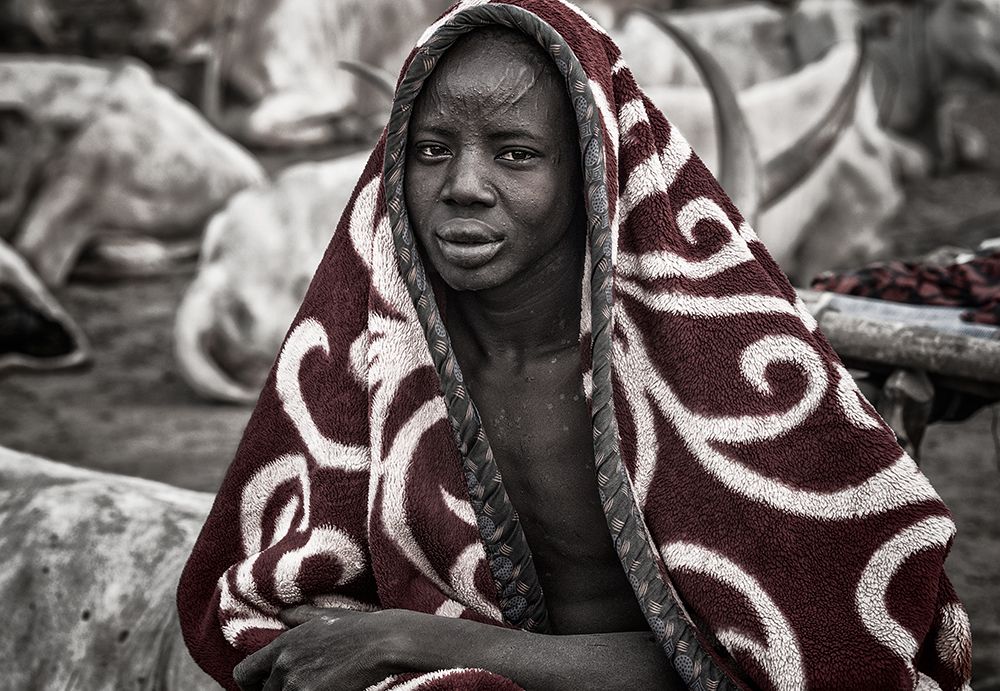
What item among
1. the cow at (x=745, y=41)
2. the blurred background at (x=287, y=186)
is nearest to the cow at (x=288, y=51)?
the blurred background at (x=287, y=186)

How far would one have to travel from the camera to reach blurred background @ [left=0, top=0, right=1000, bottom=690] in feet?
13.8

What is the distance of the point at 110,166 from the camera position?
6969 mm

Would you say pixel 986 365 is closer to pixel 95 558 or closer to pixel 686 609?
pixel 686 609

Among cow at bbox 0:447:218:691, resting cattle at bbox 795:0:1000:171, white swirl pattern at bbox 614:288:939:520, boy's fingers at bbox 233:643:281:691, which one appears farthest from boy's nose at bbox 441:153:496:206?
resting cattle at bbox 795:0:1000:171

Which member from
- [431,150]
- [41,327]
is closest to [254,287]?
[41,327]

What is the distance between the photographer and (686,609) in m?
1.60

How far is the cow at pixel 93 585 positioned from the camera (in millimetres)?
2299

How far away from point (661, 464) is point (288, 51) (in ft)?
28.3

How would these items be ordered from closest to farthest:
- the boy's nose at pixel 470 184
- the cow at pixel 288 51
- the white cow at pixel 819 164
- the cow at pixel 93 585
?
1. the boy's nose at pixel 470 184
2. the cow at pixel 93 585
3. the white cow at pixel 819 164
4. the cow at pixel 288 51

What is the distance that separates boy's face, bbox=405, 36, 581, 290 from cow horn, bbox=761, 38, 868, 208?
10.7 ft

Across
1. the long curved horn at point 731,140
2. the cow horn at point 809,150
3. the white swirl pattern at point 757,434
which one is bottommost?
the cow horn at point 809,150

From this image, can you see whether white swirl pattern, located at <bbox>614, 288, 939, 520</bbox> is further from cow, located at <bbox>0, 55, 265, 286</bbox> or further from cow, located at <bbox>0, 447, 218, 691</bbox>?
cow, located at <bbox>0, 55, 265, 286</bbox>

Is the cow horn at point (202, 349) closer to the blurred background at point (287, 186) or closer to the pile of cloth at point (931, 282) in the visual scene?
the blurred background at point (287, 186)

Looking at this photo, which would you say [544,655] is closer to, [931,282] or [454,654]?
[454,654]
